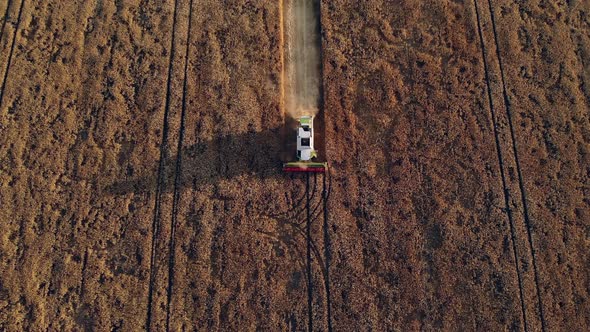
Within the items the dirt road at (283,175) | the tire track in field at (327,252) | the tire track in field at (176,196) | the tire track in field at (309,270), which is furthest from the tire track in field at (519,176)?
the tire track in field at (176,196)

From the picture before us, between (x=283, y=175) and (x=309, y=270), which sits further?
(x=283, y=175)

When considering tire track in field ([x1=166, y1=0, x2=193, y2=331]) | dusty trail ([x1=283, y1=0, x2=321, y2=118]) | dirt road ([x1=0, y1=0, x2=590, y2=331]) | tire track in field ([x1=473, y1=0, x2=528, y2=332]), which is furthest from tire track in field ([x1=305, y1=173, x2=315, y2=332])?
tire track in field ([x1=473, y1=0, x2=528, y2=332])

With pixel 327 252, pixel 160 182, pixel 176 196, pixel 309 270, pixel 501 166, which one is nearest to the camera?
pixel 309 270

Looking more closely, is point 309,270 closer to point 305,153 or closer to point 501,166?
point 305,153

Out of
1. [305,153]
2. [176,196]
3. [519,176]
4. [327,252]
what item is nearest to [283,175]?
[305,153]

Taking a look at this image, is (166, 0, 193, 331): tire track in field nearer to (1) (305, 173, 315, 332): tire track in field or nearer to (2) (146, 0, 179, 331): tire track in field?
(2) (146, 0, 179, 331): tire track in field

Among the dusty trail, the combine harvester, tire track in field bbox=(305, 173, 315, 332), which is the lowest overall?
tire track in field bbox=(305, 173, 315, 332)
